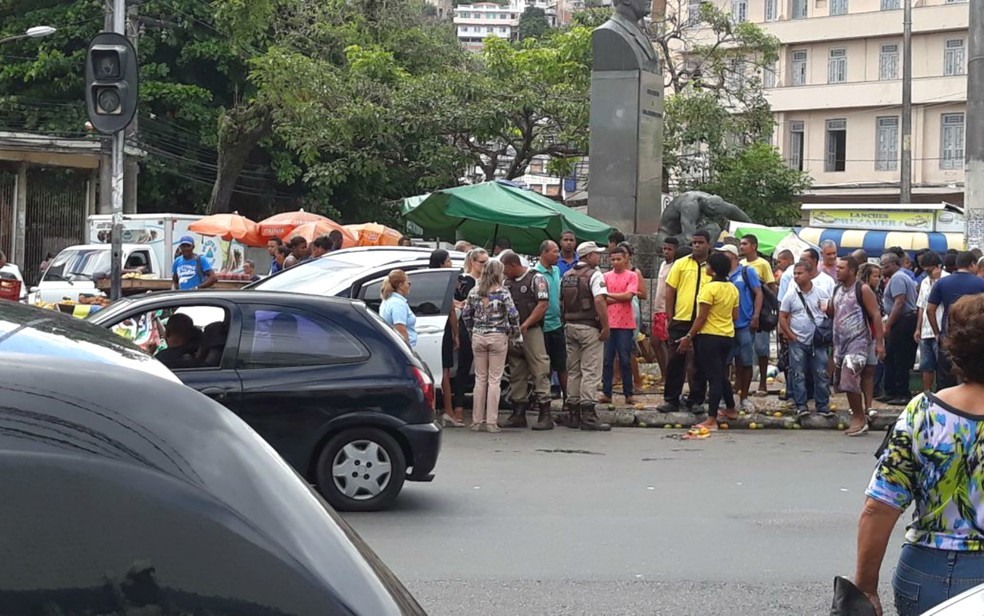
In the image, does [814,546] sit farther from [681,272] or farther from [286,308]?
[681,272]

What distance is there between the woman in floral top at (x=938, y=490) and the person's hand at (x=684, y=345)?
29.5 ft

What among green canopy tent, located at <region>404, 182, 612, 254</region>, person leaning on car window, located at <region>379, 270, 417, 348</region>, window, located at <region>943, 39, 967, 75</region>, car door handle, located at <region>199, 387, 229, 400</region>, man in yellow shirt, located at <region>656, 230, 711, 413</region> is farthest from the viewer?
window, located at <region>943, 39, 967, 75</region>

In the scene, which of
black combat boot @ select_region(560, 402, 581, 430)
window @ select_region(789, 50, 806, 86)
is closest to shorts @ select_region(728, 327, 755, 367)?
black combat boot @ select_region(560, 402, 581, 430)

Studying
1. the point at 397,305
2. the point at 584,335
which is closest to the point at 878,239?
the point at 584,335

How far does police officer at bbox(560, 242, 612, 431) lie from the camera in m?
13.2

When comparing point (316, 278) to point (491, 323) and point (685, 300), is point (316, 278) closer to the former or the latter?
point (491, 323)

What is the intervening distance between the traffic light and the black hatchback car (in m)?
3.21

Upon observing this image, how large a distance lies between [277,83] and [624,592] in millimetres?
27110

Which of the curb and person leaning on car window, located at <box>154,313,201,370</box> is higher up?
person leaning on car window, located at <box>154,313,201,370</box>

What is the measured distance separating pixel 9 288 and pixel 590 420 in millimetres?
8286

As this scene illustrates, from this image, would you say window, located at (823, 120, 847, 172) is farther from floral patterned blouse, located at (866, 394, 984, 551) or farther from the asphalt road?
floral patterned blouse, located at (866, 394, 984, 551)

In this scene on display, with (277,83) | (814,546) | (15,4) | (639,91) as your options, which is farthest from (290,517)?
(15,4)

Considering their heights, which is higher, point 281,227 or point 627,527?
point 281,227

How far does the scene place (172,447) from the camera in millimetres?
1882
